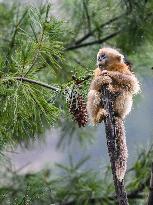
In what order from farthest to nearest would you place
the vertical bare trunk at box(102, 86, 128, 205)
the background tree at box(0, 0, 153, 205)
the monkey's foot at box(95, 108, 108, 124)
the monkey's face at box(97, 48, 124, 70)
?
the background tree at box(0, 0, 153, 205)
the monkey's face at box(97, 48, 124, 70)
the monkey's foot at box(95, 108, 108, 124)
the vertical bare trunk at box(102, 86, 128, 205)

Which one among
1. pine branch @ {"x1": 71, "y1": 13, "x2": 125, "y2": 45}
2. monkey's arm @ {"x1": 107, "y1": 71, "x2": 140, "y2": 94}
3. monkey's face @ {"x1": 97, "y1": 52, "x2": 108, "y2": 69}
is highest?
pine branch @ {"x1": 71, "y1": 13, "x2": 125, "y2": 45}

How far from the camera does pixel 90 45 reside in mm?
3043

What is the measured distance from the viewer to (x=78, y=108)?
1425mm

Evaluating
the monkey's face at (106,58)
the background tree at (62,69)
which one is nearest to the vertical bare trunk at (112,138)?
the monkey's face at (106,58)

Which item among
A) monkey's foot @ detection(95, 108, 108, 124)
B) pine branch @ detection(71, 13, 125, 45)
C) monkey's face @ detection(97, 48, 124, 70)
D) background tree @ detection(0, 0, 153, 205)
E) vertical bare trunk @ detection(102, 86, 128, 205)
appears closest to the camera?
vertical bare trunk @ detection(102, 86, 128, 205)

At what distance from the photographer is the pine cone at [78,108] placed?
1.42 metres

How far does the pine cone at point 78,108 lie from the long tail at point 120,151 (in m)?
0.19

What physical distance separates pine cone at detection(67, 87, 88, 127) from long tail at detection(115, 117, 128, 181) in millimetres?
191

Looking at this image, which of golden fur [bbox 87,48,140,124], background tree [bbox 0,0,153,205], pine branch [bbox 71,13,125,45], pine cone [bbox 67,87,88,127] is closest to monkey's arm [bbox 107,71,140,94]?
golden fur [bbox 87,48,140,124]

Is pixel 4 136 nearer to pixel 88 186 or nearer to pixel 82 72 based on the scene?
pixel 82 72

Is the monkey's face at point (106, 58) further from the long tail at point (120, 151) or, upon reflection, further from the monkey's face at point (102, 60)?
the long tail at point (120, 151)

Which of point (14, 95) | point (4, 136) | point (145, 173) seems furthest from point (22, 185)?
point (14, 95)

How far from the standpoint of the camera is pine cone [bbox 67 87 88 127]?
142 centimetres

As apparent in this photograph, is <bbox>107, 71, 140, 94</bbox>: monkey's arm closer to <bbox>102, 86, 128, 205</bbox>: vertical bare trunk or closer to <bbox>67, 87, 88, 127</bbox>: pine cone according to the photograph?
<bbox>102, 86, 128, 205</bbox>: vertical bare trunk
